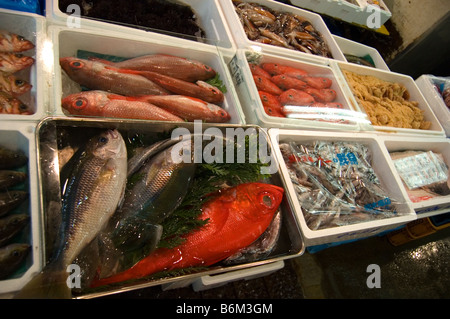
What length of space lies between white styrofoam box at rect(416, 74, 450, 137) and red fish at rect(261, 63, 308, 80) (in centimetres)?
217

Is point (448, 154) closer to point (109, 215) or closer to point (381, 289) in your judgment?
point (381, 289)

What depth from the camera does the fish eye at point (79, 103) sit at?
1.65 m

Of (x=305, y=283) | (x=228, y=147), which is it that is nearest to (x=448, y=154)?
(x=305, y=283)

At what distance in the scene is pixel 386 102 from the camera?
324cm

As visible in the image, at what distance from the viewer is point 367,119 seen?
2744mm

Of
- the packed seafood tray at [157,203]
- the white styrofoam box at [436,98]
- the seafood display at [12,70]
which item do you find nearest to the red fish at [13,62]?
the seafood display at [12,70]

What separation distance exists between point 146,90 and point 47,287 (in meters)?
1.41

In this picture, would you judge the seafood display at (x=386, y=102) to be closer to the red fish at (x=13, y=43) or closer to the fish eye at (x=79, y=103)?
the fish eye at (x=79, y=103)

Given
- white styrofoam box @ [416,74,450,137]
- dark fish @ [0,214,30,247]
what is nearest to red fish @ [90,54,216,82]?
dark fish @ [0,214,30,247]

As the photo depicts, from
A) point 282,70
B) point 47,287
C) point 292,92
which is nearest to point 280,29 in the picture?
point 282,70

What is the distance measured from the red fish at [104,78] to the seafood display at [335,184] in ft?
4.11

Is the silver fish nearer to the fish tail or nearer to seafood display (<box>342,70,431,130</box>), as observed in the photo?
the fish tail

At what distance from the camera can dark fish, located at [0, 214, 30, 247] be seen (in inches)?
50.6

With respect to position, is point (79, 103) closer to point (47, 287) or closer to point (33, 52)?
point (33, 52)
